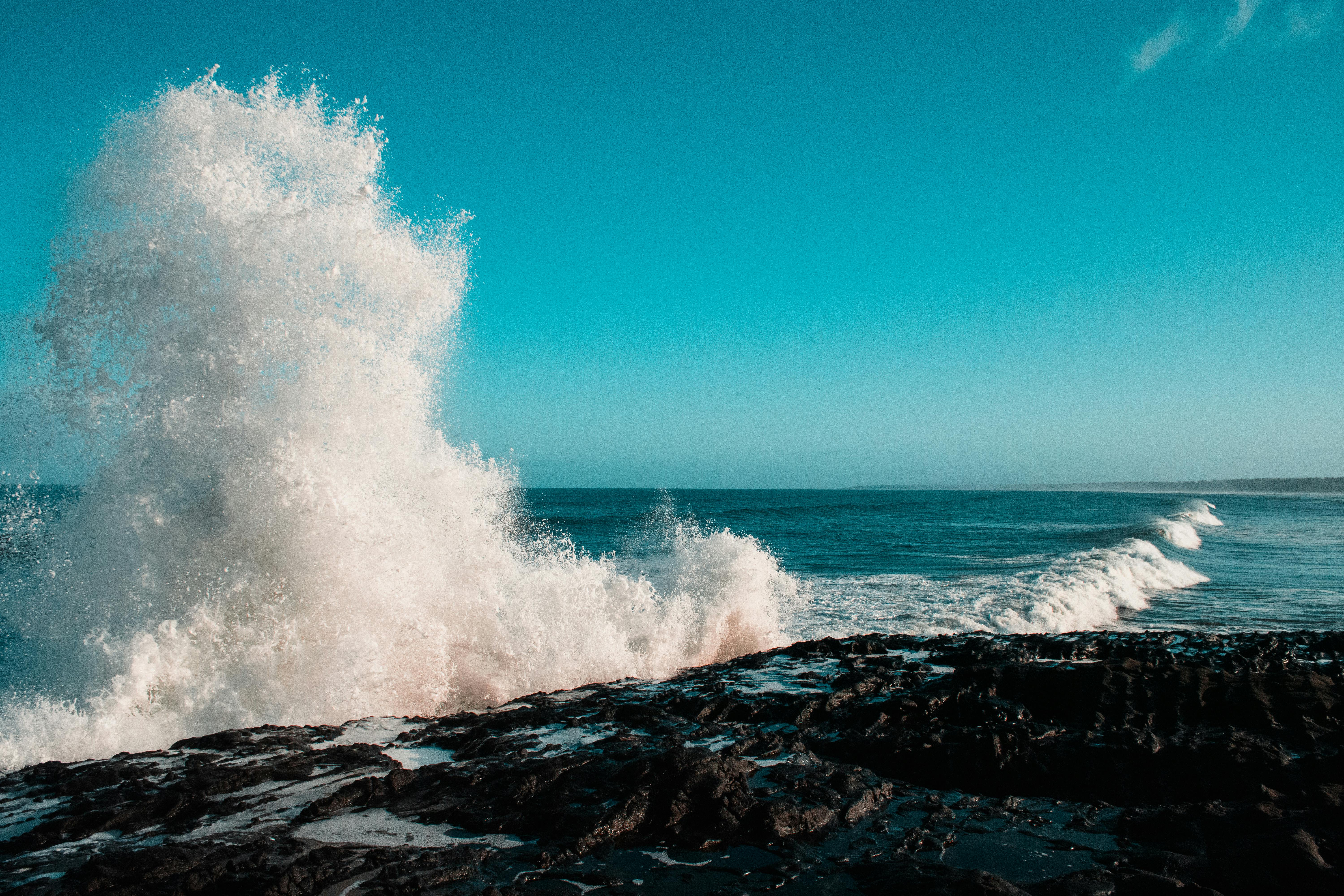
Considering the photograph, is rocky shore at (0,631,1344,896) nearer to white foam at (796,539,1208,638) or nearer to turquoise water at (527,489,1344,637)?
white foam at (796,539,1208,638)

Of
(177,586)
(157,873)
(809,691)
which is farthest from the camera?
(177,586)

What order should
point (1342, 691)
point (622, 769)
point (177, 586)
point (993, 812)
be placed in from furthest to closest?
point (177, 586), point (1342, 691), point (622, 769), point (993, 812)

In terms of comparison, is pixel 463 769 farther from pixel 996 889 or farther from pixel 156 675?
pixel 156 675

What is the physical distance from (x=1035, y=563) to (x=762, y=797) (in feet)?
61.4

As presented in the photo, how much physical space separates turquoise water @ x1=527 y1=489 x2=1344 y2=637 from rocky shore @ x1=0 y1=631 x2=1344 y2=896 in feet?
19.3

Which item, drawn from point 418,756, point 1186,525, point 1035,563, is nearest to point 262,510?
point 418,756

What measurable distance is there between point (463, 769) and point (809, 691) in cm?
354

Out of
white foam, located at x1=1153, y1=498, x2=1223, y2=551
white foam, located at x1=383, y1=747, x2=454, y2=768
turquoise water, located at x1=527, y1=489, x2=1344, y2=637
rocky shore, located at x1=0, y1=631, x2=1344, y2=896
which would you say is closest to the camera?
rocky shore, located at x1=0, y1=631, x2=1344, y2=896

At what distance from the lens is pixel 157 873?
11.9ft

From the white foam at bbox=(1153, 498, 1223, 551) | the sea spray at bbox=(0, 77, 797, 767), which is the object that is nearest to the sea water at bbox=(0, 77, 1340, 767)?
the sea spray at bbox=(0, 77, 797, 767)

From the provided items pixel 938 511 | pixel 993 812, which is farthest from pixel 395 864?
pixel 938 511

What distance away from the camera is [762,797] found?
448 centimetres

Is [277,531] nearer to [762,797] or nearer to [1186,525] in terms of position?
[762,797]

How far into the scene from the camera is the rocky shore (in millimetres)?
3625
